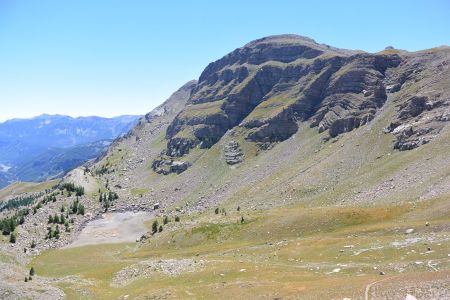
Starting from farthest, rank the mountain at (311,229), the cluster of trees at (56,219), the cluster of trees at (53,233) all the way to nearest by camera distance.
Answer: the cluster of trees at (56,219) < the cluster of trees at (53,233) < the mountain at (311,229)

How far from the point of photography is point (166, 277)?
242 feet

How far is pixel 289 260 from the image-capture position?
7425 cm

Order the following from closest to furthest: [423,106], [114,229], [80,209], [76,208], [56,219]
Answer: [56,219] < [114,229] < [423,106] < [80,209] < [76,208]

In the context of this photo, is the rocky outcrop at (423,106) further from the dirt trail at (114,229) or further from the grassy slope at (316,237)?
the dirt trail at (114,229)

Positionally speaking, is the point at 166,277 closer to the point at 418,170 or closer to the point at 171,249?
the point at 171,249

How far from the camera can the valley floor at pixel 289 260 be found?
49250 millimetres

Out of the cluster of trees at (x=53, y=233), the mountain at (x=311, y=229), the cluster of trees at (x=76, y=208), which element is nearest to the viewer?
the mountain at (x=311, y=229)

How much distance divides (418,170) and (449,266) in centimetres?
7597

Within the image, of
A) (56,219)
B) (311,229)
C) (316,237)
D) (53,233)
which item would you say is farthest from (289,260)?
(56,219)

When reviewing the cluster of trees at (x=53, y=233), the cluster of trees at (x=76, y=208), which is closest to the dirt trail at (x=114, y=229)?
the cluster of trees at (x=53, y=233)

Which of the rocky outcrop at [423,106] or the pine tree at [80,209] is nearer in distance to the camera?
the rocky outcrop at [423,106]

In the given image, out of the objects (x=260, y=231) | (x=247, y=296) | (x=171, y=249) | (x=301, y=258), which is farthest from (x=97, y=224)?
(x=247, y=296)

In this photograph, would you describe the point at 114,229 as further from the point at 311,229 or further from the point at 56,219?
the point at 311,229

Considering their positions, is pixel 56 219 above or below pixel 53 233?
above
